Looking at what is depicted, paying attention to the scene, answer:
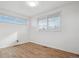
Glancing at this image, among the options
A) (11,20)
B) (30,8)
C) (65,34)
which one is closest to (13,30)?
(11,20)

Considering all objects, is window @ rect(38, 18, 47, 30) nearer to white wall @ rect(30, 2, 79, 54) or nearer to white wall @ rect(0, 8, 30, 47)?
white wall @ rect(30, 2, 79, 54)

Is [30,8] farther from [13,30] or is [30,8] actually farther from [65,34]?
[65,34]

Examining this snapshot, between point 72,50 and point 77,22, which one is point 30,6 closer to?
point 77,22

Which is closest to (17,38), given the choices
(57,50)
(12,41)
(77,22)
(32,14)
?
(12,41)

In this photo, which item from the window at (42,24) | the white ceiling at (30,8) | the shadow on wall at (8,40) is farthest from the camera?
the window at (42,24)

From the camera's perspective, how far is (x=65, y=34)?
1.77 meters

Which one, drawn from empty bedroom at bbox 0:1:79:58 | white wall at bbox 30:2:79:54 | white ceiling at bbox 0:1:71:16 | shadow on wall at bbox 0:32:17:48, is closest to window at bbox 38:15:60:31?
empty bedroom at bbox 0:1:79:58

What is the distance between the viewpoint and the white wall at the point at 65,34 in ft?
5.27

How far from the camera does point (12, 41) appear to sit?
1528 millimetres

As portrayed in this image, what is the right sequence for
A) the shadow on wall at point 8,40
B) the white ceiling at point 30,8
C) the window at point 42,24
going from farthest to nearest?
the window at point 42,24, the white ceiling at point 30,8, the shadow on wall at point 8,40

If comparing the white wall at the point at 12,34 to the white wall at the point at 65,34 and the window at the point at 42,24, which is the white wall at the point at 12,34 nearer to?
the white wall at the point at 65,34

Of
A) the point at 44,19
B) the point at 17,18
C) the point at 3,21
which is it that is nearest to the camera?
the point at 3,21

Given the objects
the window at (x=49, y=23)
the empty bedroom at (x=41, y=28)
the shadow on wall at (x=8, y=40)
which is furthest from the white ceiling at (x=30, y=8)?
the shadow on wall at (x=8, y=40)

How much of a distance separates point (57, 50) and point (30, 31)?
84 centimetres
